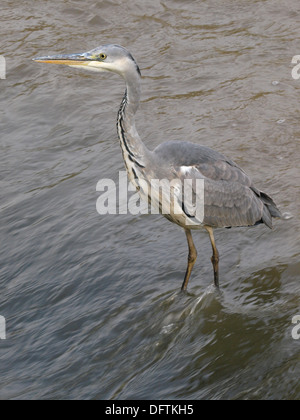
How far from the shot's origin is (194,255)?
6469 millimetres

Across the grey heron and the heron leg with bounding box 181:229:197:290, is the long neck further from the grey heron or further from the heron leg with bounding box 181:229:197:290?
the heron leg with bounding box 181:229:197:290

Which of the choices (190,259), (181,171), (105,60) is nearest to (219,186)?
(181,171)

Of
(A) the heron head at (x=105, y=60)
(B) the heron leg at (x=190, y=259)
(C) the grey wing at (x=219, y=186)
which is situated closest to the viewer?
(A) the heron head at (x=105, y=60)

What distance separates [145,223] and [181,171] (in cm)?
136

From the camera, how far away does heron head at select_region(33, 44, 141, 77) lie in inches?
229

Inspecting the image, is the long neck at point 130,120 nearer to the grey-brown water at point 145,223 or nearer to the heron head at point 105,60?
the heron head at point 105,60

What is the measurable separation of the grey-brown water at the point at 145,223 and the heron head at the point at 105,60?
68.7 inches

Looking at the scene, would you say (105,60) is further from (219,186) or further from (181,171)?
(219,186)

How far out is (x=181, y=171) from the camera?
19.9 ft

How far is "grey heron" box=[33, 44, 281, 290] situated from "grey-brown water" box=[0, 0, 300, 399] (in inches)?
15.0

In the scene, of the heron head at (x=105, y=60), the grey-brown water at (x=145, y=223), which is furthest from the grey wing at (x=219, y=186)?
the heron head at (x=105, y=60)

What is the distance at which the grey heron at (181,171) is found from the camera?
19.2 ft
